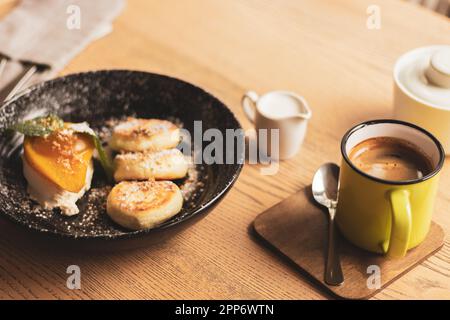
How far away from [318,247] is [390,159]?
0.17m

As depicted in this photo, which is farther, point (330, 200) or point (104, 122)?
point (104, 122)

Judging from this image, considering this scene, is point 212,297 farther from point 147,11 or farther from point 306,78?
point 147,11

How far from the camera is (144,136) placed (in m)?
1.02

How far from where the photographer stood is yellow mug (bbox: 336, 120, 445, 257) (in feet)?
2.59

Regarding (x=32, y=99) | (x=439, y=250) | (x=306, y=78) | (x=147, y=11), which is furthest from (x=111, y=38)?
(x=439, y=250)

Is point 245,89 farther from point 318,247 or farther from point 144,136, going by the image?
point 318,247

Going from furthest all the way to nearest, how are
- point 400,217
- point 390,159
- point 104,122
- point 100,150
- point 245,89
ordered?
point 245,89
point 104,122
point 100,150
point 390,159
point 400,217

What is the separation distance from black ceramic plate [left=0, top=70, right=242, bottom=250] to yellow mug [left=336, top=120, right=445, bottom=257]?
7.0 inches

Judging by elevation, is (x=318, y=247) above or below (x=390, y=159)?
below

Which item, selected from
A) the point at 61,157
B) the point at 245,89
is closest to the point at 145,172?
the point at 61,157

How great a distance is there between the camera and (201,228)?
96cm

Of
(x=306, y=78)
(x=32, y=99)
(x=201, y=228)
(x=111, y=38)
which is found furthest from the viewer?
(x=111, y=38)

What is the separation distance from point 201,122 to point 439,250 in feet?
1.56

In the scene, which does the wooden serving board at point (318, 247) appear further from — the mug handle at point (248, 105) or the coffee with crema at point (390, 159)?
the mug handle at point (248, 105)
